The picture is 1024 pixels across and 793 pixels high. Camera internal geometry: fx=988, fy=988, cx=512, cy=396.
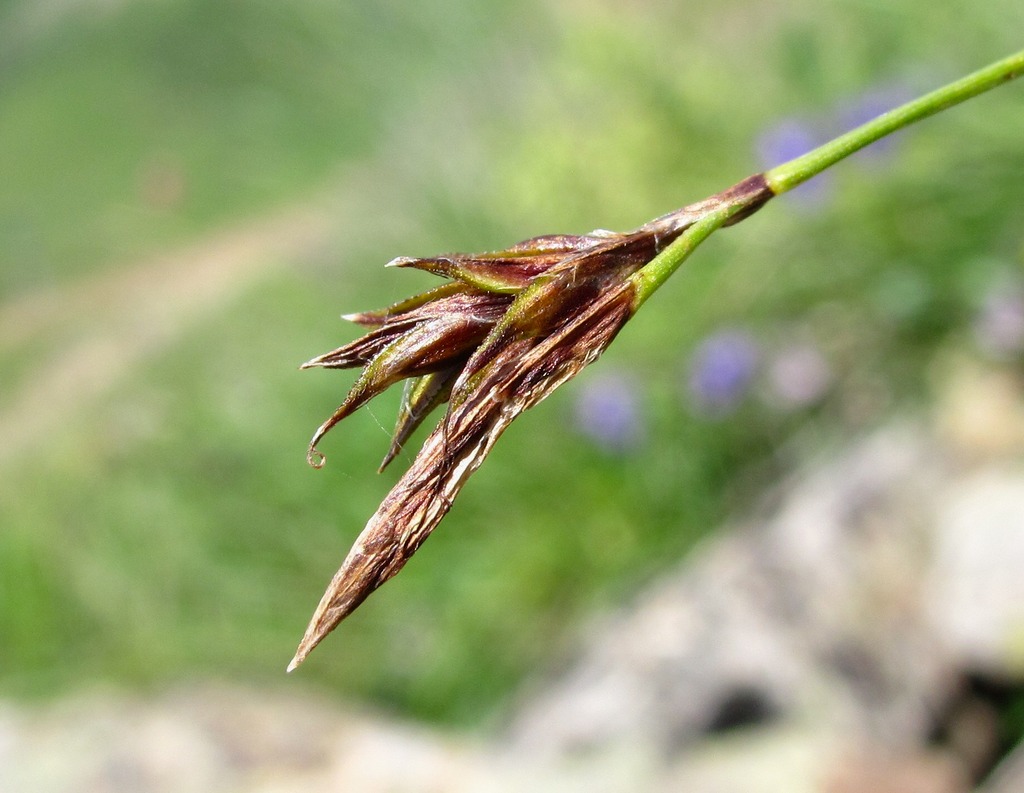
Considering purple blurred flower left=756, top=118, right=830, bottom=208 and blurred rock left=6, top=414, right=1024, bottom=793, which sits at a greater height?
purple blurred flower left=756, top=118, right=830, bottom=208

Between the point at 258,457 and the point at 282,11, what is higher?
the point at 282,11

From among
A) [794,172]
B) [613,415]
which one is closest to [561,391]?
[613,415]

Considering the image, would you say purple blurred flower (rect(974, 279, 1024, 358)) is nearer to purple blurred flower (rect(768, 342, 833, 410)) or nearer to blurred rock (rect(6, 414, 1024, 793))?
blurred rock (rect(6, 414, 1024, 793))

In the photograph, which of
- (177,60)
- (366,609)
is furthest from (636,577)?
(177,60)

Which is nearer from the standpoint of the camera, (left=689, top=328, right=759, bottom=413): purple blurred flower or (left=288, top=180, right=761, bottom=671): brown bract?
(left=288, top=180, right=761, bottom=671): brown bract

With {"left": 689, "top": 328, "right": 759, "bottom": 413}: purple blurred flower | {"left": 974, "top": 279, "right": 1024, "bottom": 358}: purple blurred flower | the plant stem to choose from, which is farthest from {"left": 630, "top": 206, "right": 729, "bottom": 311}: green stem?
{"left": 689, "top": 328, "right": 759, "bottom": 413}: purple blurred flower

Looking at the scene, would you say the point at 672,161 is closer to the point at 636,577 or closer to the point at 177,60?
the point at 636,577
